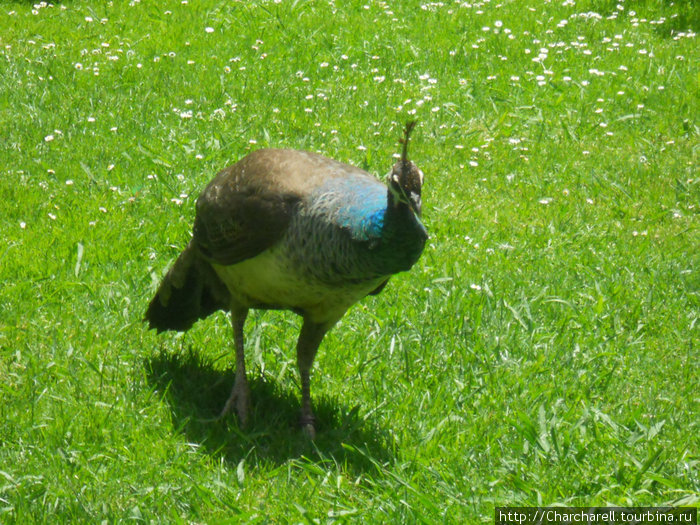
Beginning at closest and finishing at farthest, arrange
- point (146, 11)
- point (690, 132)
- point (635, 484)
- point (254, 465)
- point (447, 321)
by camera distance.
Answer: point (635, 484) < point (254, 465) < point (447, 321) < point (690, 132) < point (146, 11)

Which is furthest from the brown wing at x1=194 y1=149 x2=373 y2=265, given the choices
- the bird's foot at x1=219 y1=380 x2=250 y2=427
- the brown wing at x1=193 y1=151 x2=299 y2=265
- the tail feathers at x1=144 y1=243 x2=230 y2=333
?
the bird's foot at x1=219 y1=380 x2=250 y2=427

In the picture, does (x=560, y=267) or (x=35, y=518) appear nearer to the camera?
(x=35, y=518)

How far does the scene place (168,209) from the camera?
6305mm

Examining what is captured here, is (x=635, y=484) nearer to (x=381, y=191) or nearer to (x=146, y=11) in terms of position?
(x=381, y=191)

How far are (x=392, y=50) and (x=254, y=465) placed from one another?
17.5ft

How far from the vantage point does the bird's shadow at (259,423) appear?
4.43 m

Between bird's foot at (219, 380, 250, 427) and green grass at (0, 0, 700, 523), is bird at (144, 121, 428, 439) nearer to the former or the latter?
bird's foot at (219, 380, 250, 427)

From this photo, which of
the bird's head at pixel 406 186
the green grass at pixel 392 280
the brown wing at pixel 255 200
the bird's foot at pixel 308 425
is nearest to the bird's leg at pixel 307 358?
the bird's foot at pixel 308 425

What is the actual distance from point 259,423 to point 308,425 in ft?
0.85

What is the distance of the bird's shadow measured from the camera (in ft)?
14.5

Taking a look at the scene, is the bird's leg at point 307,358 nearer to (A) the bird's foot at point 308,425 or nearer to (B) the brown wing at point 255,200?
(A) the bird's foot at point 308,425

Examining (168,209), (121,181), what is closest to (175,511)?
(168,209)

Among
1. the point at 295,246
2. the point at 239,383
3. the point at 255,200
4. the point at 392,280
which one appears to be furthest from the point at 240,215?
the point at 392,280

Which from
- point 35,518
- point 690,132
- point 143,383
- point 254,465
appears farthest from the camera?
point 690,132
